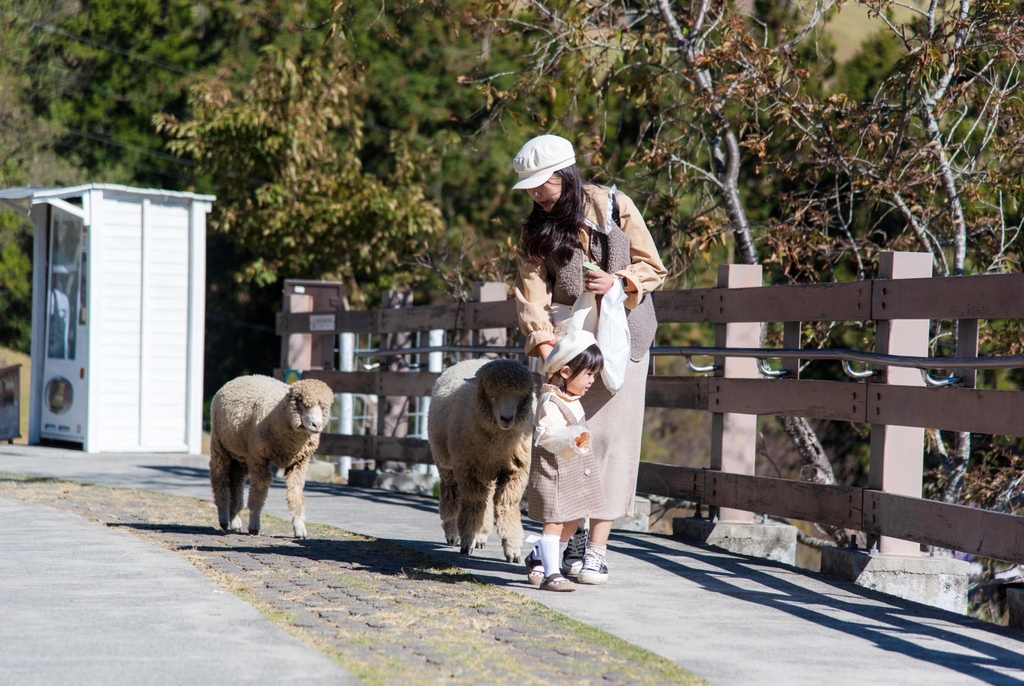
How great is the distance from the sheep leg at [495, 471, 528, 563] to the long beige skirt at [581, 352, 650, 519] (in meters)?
0.70

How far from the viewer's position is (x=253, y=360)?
99.0 feet

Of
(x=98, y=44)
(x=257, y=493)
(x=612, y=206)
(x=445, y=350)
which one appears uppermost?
(x=98, y=44)

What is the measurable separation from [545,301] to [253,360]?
26.0 m

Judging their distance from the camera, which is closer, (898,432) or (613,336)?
(613,336)

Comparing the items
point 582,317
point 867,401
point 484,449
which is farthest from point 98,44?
point 867,401

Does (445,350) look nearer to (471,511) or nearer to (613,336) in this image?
(471,511)

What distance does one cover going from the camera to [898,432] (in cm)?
556

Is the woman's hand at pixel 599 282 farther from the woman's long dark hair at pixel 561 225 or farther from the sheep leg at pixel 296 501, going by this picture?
the sheep leg at pixel 296 501

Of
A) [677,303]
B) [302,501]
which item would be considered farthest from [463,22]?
[302,501]

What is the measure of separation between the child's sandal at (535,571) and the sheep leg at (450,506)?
1043mm

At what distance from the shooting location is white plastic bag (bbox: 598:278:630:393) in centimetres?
493

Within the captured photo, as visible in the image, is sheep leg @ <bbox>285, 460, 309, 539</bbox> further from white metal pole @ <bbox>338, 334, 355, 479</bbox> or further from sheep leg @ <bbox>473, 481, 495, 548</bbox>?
white metal pole @ <bbox>338, 334, 355, 479</bbox>

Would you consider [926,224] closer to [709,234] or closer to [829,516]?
[709,234]

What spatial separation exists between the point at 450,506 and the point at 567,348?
5.30 ft
